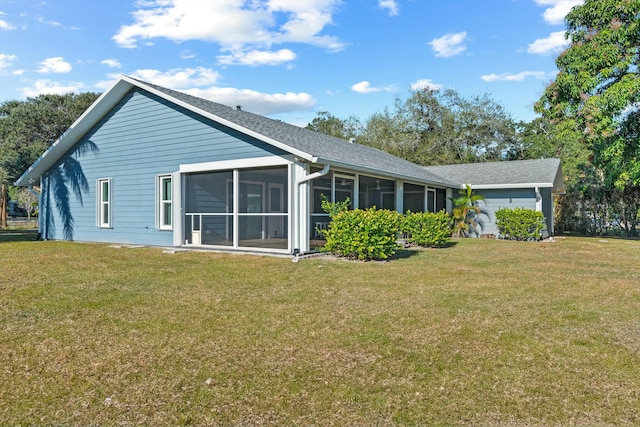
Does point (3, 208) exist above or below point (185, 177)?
below

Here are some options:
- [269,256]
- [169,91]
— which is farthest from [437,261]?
[169,91]

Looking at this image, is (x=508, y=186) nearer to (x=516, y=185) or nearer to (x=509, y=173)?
(x=516, y=185)

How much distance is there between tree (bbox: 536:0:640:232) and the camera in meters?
12.7

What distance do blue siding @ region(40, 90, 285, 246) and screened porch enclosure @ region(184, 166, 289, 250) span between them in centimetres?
63

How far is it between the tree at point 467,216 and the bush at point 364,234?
339 inches

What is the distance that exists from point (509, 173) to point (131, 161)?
1465 cm

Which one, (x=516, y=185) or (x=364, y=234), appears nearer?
(x=364, y=234)

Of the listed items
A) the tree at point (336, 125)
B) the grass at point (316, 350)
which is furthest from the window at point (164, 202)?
the tree at point (336, 125)

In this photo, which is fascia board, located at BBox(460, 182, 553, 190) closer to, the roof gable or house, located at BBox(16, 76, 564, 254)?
the roof gable

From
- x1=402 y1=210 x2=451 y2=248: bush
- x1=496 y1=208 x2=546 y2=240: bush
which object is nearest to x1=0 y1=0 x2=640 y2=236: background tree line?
x1=496 y1=208 x2=546 y2=240: bush

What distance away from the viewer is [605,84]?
14.1 m

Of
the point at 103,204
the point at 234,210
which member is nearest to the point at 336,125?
the point at 103,204

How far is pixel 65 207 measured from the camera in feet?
48.0

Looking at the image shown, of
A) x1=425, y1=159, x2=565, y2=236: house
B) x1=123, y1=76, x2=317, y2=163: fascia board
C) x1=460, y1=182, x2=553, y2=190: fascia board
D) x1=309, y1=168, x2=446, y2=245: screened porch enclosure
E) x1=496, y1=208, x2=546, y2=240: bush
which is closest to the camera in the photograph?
x1=123, y1=76, x2=317, y2=163: fascia board
